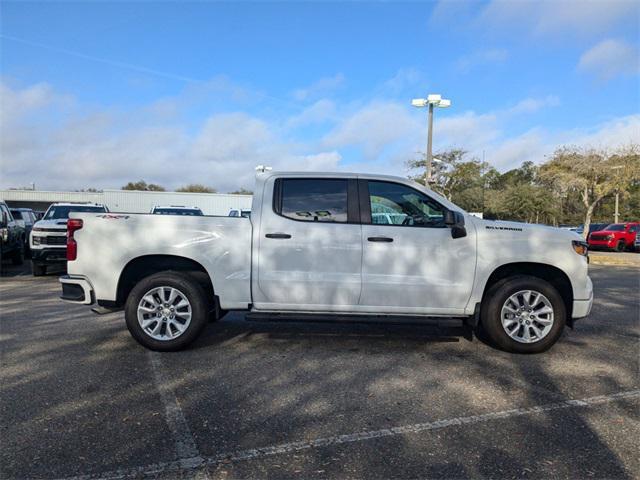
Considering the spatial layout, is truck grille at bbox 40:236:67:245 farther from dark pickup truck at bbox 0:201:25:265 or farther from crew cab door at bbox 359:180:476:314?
crew cab door at bbox 359:180:476:314

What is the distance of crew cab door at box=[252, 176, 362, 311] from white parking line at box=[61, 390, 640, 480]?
5.87 ft

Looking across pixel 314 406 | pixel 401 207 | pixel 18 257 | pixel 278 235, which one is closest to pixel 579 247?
pixel 401 207

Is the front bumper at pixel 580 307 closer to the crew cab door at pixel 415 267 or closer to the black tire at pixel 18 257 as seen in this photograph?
the crew cab door at pixel 415 267

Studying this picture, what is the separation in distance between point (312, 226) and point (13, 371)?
3146mm

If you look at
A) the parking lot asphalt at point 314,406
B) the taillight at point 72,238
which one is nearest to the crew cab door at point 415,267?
the parking lot asphalt at point 314,406

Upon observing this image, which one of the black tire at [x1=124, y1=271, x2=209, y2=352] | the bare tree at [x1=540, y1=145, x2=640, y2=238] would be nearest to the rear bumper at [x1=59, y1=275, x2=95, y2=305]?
the black tire at [x1=124, y1=271, x2=209, y2=352]

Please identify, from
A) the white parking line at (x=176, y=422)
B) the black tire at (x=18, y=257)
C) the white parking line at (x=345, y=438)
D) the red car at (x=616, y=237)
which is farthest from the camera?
the red car at (x=616, y=237)

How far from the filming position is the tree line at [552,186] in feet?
→ 78.2

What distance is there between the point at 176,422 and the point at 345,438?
1.23 metres

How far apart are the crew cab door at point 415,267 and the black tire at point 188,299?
1.72 metres

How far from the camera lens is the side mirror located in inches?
195

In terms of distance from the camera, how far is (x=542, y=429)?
3422 mm

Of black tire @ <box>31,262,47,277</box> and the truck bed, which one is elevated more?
the truck bed

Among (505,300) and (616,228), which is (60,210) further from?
(616,228)
